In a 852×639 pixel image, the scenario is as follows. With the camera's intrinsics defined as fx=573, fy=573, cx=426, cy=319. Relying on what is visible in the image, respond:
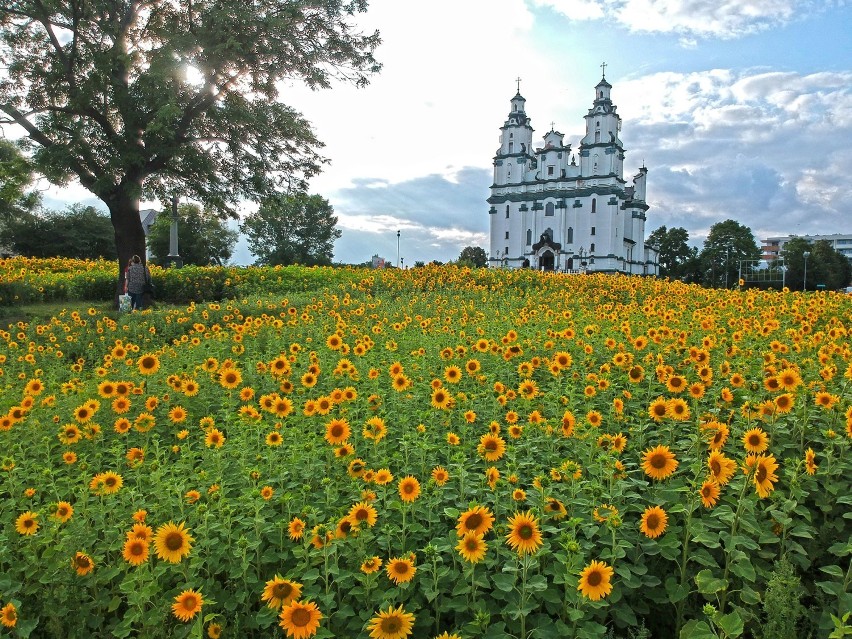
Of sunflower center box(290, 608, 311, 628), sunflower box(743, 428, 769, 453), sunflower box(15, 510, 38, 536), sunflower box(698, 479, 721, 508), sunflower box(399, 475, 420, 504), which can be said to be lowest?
sunflower box(15, 510, 38, 536)

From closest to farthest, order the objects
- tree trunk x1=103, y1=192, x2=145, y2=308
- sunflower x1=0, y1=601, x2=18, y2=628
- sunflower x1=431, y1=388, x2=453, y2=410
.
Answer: sunflower x1=0, y1=601, x2=18, y2=628, sunflower x1=431, y1=388, x2=453, y2=410, tree trunk x1=103, y1=192, x2=145, y2=308

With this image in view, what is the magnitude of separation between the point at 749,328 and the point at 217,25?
47.2ft

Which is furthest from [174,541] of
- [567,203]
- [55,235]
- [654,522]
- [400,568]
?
[567,203]

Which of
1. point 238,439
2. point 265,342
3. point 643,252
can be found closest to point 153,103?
point 265,342

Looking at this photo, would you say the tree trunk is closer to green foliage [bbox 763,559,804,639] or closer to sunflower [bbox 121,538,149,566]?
sunflower [bbox 121,538,149,566]

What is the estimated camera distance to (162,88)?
13516 mm

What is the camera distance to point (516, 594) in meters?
2.16

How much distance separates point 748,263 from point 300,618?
2749 inches

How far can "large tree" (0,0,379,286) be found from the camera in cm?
1403

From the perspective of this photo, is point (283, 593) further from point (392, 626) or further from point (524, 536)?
point (524, 536)

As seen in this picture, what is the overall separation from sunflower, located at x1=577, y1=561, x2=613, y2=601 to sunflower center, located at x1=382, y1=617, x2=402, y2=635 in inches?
24.4

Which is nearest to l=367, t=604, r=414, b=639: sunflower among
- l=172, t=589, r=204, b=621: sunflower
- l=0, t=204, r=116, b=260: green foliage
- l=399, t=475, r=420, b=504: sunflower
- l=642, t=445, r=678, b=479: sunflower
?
l=399, t=475, r=420, b=504: sunflower

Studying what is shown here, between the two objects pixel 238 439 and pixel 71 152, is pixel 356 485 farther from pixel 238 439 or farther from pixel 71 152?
pixel 71 152

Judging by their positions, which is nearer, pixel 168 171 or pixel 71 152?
pixel 71 152
